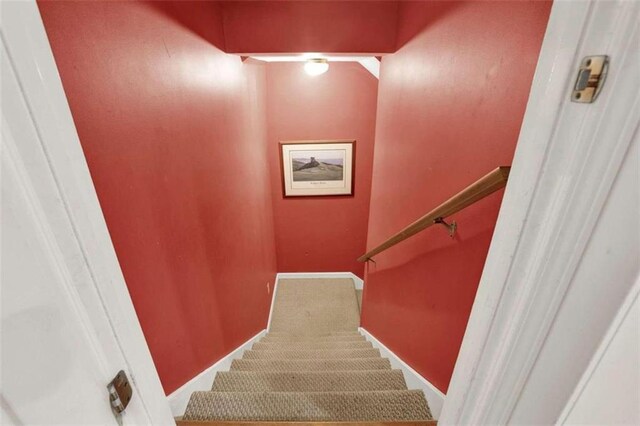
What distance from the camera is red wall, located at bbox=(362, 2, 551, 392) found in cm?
78

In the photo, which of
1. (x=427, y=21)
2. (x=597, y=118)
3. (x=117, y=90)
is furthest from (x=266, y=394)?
(x=427, y=21)

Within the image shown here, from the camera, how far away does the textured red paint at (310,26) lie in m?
1.82

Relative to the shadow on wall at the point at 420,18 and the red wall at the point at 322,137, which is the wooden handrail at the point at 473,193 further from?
the red wall at the point at 322,137

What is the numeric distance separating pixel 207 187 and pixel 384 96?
151 centimetres

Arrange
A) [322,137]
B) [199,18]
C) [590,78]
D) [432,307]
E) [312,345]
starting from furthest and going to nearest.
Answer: [322,137] → [312,345] → [199,18] → [432,307] → [590,78]

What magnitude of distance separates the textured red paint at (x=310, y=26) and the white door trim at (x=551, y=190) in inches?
67.0

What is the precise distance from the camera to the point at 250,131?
253 centimetres

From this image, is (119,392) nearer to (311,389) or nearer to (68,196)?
(68,196)

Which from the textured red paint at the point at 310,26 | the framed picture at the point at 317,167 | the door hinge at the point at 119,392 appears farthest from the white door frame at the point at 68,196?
the framed picture at the point at 317,167

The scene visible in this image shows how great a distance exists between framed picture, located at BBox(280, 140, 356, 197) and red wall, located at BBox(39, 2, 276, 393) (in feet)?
5.02

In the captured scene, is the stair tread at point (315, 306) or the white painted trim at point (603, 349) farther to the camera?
the stair tread at point (315, 306)

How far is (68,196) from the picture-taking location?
0.44 meters

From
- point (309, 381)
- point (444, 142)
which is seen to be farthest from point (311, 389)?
point (444, 142)

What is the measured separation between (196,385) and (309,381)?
58 centimetres
